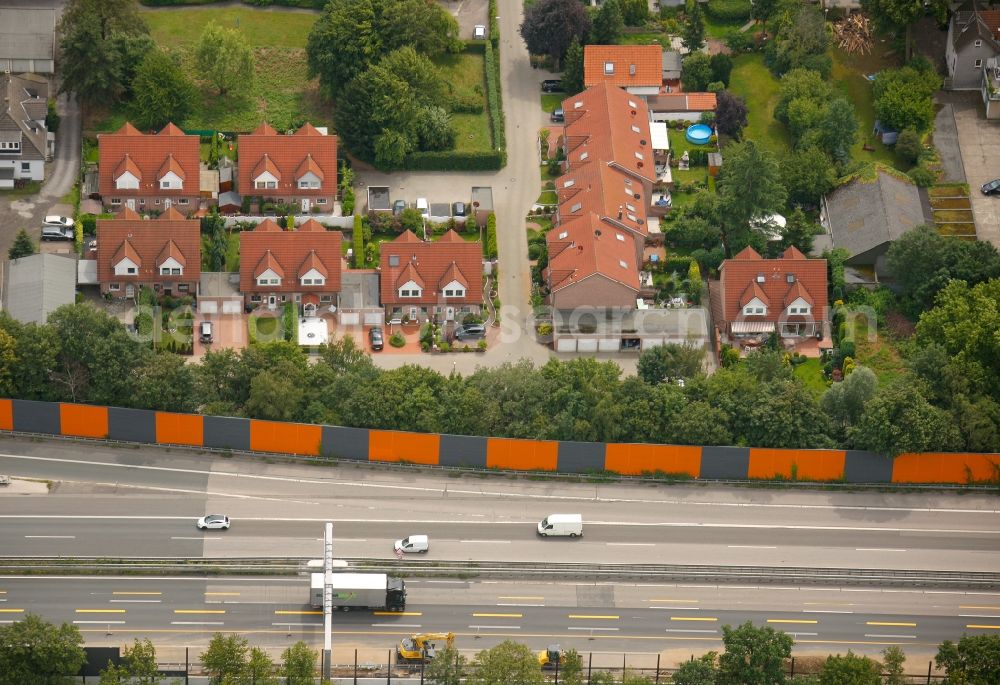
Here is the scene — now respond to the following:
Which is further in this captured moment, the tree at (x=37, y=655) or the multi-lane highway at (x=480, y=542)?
the multi-lane highway at (x=480, y=542)

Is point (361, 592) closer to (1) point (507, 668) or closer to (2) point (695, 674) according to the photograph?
(1) point (507, 668)

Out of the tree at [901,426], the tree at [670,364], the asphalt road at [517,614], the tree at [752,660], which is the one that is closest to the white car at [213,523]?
the asphalt road at [517,614]

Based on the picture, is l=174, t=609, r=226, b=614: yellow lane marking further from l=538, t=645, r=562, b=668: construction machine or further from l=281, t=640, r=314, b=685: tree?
l=538, t=645, r=562, b=668: construction machine

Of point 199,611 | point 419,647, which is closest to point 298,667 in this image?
point 419,647

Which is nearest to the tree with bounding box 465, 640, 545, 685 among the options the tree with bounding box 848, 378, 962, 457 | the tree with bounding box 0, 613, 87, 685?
the tree with bounding box 0, 613, 87, 685

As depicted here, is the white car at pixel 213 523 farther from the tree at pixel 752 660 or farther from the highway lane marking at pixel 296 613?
the tree at pixel 752 660

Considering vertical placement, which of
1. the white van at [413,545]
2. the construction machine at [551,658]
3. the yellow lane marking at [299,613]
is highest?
the white van at [413,545]
